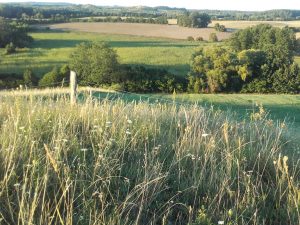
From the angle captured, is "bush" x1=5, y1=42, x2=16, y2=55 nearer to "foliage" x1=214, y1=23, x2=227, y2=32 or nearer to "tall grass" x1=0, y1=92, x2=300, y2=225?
"foliage" x1=214, y1=23, x2=227, y2=32

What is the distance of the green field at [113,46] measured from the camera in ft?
220

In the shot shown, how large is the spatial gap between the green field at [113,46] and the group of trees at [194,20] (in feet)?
48.4

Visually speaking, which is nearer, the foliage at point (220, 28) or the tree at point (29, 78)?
the tree at point (29, 78)

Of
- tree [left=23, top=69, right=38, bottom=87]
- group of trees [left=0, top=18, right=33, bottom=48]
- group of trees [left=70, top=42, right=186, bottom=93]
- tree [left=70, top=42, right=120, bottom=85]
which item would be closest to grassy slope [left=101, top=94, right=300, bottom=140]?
group of trees [left=70, top=42, right=186, bottom=93]

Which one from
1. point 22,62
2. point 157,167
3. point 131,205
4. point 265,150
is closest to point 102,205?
point 131,205

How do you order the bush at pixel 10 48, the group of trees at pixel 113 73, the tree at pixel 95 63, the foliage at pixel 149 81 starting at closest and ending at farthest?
the foliage at pixel 149 81, the group of trees at pixel 113 73, the tree at pixel 95 63, the bush at pixel 10 48

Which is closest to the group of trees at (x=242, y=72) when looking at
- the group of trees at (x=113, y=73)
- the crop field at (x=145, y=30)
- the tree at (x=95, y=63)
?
the group of trees at (x=113, y=73)

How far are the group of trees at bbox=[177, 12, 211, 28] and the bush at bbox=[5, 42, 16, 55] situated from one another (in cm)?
4419

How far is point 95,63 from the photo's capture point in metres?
58.8

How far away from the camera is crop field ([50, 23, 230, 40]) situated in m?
97.1

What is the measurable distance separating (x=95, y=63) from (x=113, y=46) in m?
27.1

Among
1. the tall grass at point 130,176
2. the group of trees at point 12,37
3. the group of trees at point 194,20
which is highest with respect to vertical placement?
the tall grass at point 130,176

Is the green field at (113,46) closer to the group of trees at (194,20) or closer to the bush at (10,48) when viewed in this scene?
the bush at (10,48)

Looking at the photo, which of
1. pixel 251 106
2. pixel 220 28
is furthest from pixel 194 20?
pixel 251 106
